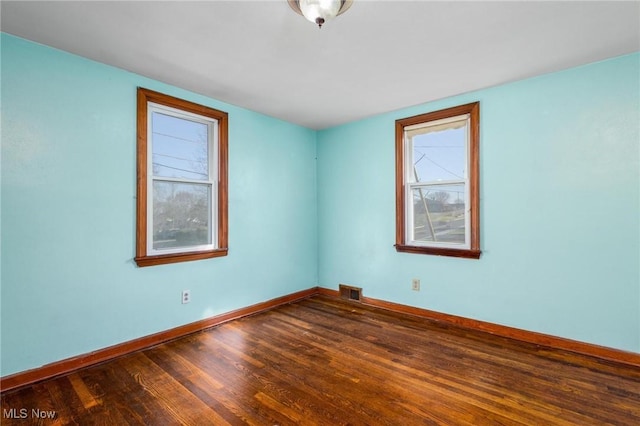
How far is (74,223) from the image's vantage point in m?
2.28

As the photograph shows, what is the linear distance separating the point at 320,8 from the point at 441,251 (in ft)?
8.43

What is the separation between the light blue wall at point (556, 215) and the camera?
2330 mm

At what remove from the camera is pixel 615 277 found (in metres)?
2.36

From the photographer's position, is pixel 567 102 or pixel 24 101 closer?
pixel 24 101

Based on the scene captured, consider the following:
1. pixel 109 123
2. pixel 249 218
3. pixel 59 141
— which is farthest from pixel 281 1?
pixel 249 218

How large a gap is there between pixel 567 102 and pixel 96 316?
4.31 meters

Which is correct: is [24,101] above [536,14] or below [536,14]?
below

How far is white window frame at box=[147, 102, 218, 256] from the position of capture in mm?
2693

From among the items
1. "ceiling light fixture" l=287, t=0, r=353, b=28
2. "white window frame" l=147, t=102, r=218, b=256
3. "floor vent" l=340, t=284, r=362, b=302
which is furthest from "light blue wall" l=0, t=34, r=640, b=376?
"ceiling light fixture" l=287, t=0, r=353, b=28

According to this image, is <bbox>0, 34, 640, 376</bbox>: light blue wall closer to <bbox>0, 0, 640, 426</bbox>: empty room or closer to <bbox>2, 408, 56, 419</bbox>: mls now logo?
<bbox>0, 0, 640, 426</bbox>: empty room

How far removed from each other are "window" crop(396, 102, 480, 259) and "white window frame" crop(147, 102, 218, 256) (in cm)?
211

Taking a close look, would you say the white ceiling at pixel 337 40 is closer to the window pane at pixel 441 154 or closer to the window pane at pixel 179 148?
the window pane at pixel 179 148

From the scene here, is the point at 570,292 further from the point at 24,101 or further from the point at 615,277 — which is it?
the point at 24,101

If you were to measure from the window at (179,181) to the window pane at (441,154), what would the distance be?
2.23 metres
